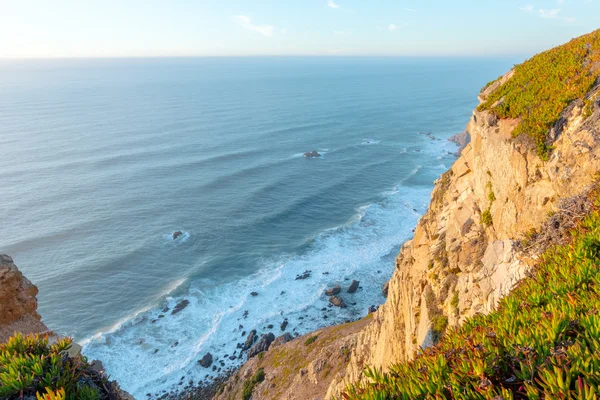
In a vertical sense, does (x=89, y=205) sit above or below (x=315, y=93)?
below

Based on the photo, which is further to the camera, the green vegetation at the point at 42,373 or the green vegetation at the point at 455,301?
the green vegetation at the point at 455,301

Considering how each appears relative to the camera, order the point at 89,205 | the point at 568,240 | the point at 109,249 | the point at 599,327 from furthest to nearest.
Answer: the point at 89,205, the point at 109,249, the point at 568,240, the point at 599,327

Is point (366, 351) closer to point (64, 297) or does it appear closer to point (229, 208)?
point (64, 297)

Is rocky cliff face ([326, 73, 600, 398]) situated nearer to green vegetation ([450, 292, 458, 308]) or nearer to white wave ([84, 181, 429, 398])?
green vegetation ([450, 292, 458, 308])

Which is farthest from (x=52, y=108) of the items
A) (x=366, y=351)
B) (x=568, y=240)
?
(x=568, y=240)

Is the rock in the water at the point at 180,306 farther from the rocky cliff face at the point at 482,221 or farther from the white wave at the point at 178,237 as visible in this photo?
the rocky cliff face at the point at 482,221

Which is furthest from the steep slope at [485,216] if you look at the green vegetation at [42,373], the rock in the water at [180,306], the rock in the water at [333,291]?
the rock in the water at [180,306]
